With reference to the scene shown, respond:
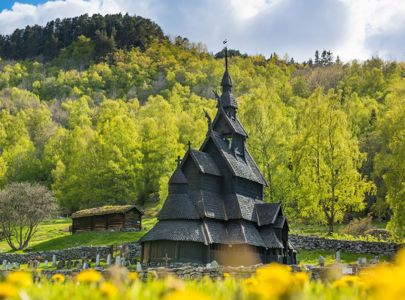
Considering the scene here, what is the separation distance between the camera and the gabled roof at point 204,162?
117 feet

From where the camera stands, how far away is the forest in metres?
44.8

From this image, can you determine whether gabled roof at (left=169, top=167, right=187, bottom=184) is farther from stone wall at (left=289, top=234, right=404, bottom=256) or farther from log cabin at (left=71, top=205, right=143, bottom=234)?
log cabin at (left=71, top=205, right=143, bottom=234)

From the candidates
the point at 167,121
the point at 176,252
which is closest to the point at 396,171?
the point at 176,252

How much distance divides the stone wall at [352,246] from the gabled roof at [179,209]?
1120 centimetres

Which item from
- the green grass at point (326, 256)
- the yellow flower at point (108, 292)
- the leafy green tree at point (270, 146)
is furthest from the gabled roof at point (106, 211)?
the yellow flower at point (108, 292)

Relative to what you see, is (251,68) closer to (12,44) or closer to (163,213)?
(12,44)

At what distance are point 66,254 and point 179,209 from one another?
1273 cm

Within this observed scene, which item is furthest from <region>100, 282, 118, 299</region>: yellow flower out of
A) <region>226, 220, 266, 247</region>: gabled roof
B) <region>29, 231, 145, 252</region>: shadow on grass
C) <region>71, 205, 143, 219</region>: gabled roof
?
<region>71, 205, 143, 219</region>: gabled roof

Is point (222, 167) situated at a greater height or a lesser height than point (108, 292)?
greater

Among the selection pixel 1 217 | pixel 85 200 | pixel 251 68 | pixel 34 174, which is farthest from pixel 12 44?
pixel 1 217

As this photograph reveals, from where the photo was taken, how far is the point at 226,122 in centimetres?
3988

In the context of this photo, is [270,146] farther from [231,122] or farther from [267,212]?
[267,212]

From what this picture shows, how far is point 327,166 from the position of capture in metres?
44.6

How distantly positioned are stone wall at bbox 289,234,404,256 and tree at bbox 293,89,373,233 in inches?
116
